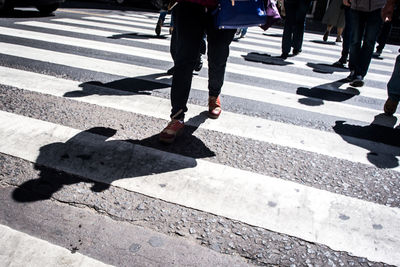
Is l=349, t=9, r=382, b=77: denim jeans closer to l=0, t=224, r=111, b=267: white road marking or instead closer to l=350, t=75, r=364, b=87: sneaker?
l=350, t=75, r=364, b=87: sneaker

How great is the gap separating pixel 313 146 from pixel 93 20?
7633 mm

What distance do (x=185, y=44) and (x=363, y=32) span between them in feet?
11.9

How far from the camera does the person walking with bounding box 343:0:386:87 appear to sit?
4680mm

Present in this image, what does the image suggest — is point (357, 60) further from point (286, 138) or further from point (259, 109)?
point (286, 138)

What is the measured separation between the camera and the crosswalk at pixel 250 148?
6.38 feet

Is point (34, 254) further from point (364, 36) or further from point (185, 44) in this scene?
point (364, 36)

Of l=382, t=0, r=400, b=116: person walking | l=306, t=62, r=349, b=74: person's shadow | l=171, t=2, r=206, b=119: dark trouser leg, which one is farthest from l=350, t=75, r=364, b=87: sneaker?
l=171, t=2, r=206, b=119: dark trouser leg

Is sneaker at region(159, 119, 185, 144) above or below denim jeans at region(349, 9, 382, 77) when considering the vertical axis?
below

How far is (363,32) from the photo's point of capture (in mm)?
5027

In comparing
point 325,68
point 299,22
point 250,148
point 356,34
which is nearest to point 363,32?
point 356,34

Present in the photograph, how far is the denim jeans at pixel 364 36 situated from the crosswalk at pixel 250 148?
0.40 meters

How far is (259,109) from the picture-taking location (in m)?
3.62

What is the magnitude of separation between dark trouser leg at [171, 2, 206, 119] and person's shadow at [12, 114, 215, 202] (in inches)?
14.7

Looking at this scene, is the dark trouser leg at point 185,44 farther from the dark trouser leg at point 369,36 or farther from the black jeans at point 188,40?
the dark trouser leg at point 369,36
